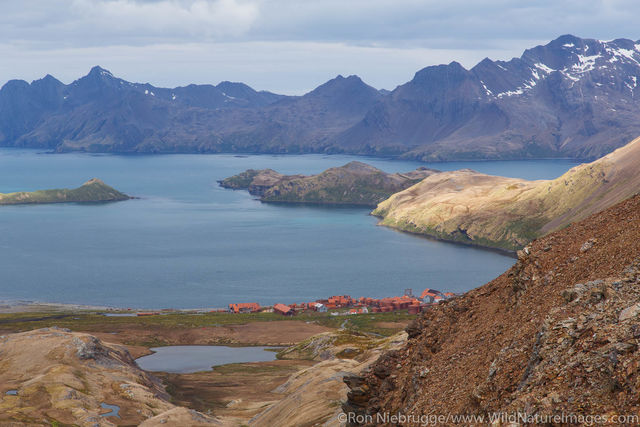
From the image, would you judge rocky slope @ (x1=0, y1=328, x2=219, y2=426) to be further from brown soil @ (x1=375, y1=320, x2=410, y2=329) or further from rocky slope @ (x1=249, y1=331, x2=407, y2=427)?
brown soil @ (x1=375, y1=320, x2=410, y2=329)

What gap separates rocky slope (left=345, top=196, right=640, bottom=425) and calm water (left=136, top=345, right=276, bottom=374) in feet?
288

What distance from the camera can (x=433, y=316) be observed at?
43.0m

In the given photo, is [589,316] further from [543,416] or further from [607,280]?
[543,416]

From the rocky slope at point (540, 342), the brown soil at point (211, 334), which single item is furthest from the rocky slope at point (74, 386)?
the brown soil at point (211, 334)

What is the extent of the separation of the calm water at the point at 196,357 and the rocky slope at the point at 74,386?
15.5m

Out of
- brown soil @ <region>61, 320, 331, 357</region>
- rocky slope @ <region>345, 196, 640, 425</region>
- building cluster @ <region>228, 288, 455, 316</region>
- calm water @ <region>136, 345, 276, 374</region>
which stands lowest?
building cluster @ <region>228, 288, 455, 316</region>

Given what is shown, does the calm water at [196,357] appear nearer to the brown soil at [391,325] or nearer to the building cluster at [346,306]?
the brown soil at [391,325]

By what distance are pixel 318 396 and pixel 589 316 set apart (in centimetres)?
4102

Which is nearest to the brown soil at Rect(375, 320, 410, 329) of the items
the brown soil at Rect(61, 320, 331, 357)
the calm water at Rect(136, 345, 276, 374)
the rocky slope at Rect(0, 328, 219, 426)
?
the brown soil at Rect(61, 320, 331, 357)

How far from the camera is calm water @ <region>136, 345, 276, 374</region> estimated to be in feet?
404

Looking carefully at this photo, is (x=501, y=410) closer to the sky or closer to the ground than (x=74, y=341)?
closer to the sky

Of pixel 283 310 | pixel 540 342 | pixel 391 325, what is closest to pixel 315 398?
pixel 540 342

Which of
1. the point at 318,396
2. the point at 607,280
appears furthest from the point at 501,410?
the point at 318,396

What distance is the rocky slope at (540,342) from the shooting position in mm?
23547
